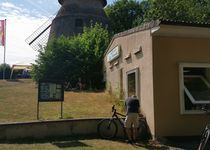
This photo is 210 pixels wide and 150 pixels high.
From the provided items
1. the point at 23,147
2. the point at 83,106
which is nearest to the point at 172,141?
the point at 23,147

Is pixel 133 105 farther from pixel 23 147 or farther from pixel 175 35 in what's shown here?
pixel 23 147

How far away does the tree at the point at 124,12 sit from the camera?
53.3 metres

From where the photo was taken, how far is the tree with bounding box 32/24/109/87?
27172mm

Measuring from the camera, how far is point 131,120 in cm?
1327

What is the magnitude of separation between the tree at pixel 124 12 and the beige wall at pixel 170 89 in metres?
38.8

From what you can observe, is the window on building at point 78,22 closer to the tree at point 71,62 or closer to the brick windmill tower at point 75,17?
the brick windmill tower at point 75,17

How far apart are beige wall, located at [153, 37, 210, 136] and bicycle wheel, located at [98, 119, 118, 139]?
147 cm

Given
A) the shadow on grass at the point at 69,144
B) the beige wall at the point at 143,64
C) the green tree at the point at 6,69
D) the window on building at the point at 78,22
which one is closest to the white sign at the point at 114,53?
the beige wall at the point at 143,64

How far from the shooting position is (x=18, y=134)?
42.8 feet

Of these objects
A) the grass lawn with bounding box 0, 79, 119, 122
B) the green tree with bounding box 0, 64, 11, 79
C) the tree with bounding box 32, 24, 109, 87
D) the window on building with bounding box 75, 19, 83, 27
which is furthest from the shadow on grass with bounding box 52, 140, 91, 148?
the green tree with bounding box 0, 64, 11, 79

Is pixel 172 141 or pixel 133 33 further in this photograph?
pixel 133 33

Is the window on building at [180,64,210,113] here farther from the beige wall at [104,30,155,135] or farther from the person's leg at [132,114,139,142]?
the person's leg at [132,114,139,142]

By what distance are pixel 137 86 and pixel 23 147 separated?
5.18m

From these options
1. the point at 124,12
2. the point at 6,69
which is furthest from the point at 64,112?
the point at 124,12
